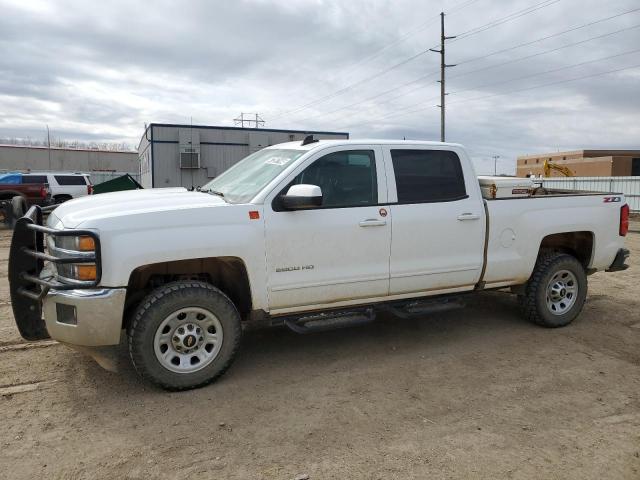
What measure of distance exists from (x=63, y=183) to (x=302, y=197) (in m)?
19.2

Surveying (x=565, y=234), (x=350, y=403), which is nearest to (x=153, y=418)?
(x=350, y=403)

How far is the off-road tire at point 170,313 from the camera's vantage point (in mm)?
3850

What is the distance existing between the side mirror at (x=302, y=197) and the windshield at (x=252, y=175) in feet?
1.14

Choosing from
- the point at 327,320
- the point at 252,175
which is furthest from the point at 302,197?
the point at 327,320

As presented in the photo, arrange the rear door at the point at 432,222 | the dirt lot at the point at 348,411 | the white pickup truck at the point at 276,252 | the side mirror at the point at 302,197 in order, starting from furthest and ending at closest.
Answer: the rear door at the point at 432,222, the side mirror at the point at 302,197, the white pickup truck at the point at 276,252, the dirt lot at the point at 348,411

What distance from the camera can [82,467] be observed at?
306 centimetres

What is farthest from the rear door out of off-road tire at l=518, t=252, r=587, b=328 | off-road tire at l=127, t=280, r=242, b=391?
off-road tire at l=127, t=280, r=242, b=391

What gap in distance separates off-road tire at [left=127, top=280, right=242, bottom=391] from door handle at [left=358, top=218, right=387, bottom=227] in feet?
4.27

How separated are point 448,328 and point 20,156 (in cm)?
5558

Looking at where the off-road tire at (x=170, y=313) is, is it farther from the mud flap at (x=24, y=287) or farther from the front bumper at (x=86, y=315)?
the mud flap at (x=24, y=287)

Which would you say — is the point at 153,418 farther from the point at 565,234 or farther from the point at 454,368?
the point at 565,234

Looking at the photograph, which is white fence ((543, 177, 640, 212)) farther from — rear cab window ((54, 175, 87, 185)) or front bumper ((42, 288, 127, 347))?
front bumper ((42, 288, 127, 347))

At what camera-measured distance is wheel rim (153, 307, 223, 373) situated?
395 centimetres

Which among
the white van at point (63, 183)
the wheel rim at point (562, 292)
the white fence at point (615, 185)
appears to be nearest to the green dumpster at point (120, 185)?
the white van at point (63, 183)
